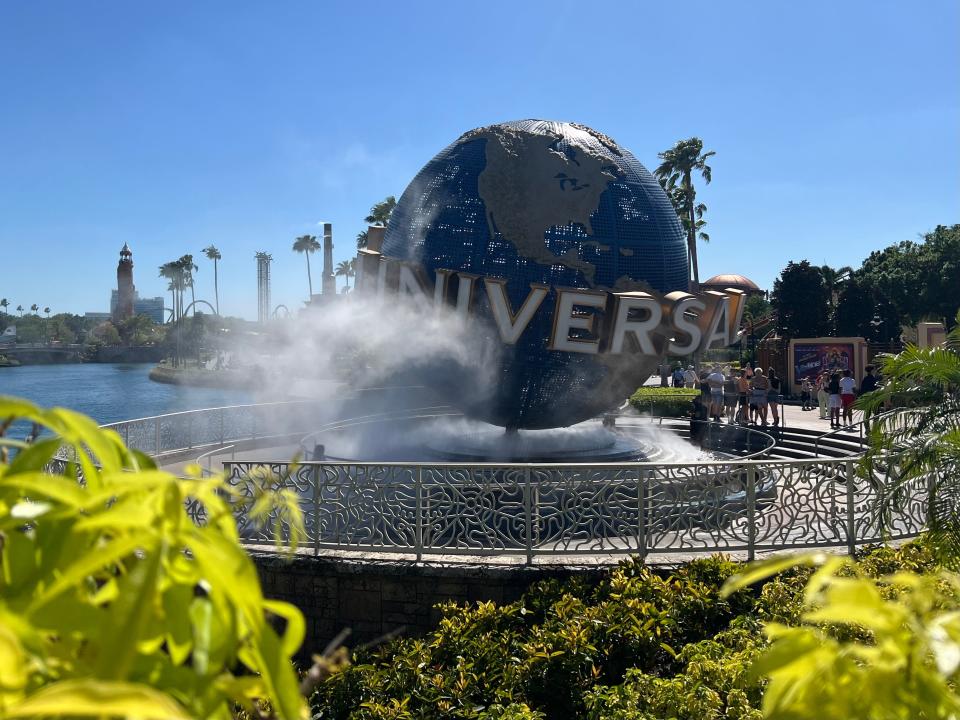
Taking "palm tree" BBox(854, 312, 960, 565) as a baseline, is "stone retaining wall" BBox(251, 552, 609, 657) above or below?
below

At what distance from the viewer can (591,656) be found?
16.8 feet

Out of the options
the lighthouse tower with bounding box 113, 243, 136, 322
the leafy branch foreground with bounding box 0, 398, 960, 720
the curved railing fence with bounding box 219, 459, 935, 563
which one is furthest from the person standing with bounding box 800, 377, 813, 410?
the lighthouse tower with bounding box 113, 243, 136, 322

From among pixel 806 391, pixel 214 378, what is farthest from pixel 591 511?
pixel 214 378

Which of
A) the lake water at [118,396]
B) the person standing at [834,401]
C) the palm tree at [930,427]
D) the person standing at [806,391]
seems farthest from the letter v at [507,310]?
the lake water at [118,396]

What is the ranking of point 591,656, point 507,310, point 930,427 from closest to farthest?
point 591,656 → point 930,427 → point 507,310

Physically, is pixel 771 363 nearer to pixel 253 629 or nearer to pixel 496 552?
pixel 496 552

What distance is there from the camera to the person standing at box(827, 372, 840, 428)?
16562 millimetres

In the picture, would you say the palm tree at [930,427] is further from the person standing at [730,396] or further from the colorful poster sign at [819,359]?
the colorful poster sign at [819,359]

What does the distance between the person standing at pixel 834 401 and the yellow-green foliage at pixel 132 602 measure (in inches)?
671

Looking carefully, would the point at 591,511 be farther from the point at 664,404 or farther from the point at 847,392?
the point at 664,404

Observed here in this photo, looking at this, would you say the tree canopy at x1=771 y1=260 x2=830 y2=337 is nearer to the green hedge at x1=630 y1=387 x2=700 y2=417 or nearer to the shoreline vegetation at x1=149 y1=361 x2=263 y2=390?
the green hedge at x1=630 y1=387 x2=700 y2=417

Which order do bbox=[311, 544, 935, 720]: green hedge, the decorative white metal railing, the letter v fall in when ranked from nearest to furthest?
bbox=[311, 544, 935, 720]: green hedge, the decorative white metal railing, the letter v

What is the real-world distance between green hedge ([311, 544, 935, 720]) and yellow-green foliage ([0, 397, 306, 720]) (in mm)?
3574

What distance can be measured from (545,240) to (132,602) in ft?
31.2
